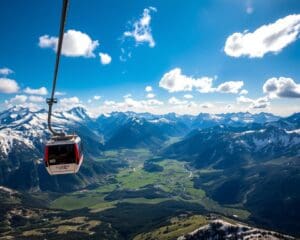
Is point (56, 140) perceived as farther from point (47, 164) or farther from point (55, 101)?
point (55, 101)

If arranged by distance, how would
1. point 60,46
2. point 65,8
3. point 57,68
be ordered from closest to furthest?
1. point 65,8
2. point 60,46
3. point 57,68

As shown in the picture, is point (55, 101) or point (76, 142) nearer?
point (55, 101)

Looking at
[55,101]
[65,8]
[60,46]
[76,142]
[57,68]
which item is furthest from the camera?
[76,142]

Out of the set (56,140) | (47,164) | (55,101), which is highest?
(55,101)

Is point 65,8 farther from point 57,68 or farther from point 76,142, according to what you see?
point 76,142

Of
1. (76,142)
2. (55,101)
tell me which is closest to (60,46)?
(55,101)

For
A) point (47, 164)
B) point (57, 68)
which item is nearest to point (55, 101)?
point (57, 68)

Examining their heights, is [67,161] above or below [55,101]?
below
